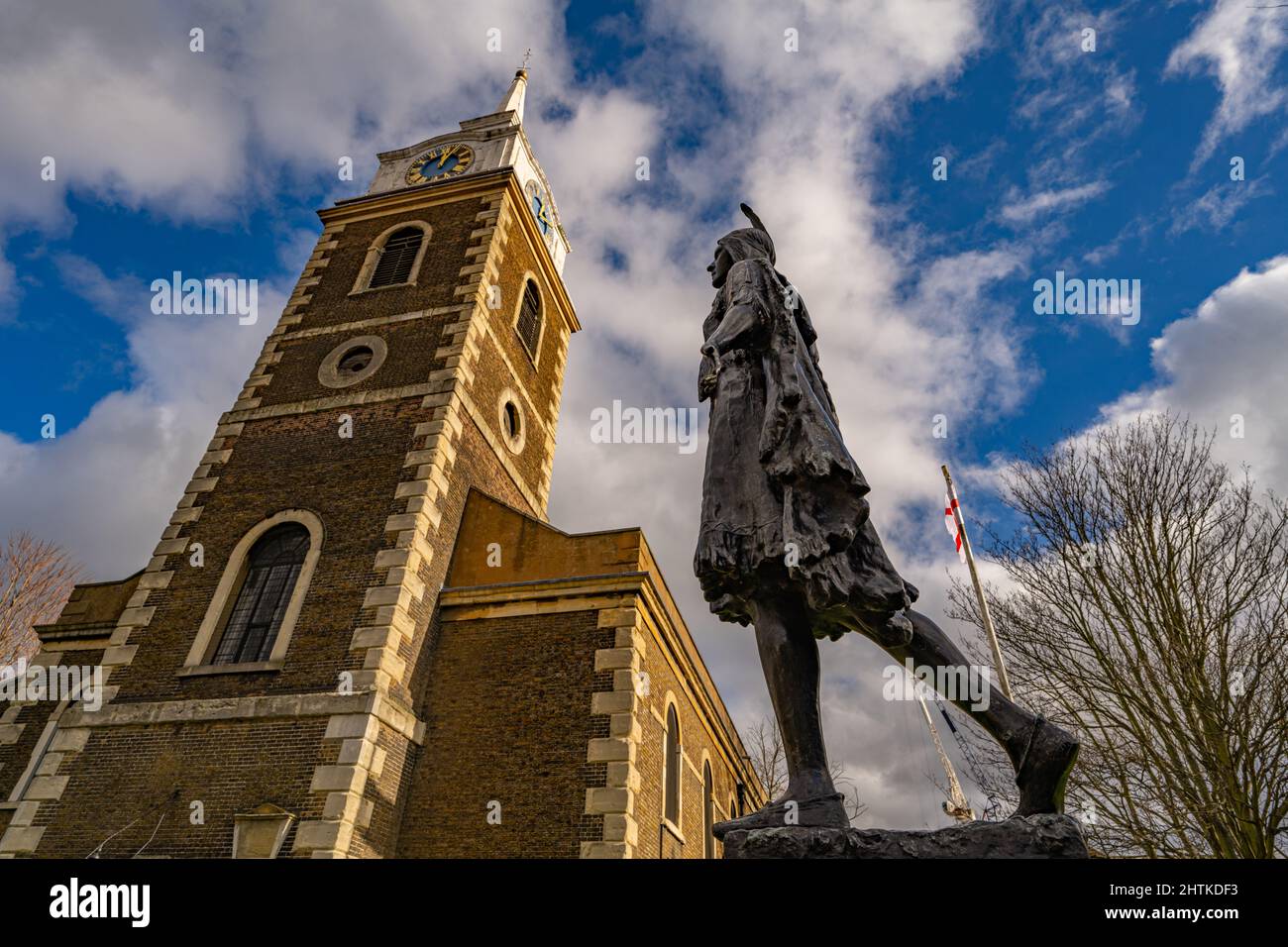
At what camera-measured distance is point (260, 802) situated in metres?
9.62

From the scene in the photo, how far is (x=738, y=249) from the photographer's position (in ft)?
15.8

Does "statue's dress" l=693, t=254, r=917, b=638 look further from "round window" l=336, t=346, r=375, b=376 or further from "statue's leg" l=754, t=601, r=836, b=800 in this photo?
"round window" l=336, t=346, r=375, b=376

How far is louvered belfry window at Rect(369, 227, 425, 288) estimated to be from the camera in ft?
57.8

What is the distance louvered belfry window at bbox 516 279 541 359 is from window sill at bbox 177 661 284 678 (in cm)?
1019

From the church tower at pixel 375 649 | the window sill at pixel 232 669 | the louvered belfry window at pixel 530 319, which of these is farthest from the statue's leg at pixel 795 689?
the louvered belfry window at pixel 530 319

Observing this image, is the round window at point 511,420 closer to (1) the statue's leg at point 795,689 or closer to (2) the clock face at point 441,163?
(2) the clock face at point 441,163

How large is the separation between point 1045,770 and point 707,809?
14439 millimetres

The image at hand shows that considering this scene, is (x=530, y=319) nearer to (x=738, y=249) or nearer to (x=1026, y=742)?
(x=738, y=249)

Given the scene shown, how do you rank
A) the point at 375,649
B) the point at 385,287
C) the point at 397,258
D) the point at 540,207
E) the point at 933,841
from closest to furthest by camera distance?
1. the point at 933,841
2. the point at 375,649
3. the point at 385,287
4. the point at 397,258
5. the point at 540,207

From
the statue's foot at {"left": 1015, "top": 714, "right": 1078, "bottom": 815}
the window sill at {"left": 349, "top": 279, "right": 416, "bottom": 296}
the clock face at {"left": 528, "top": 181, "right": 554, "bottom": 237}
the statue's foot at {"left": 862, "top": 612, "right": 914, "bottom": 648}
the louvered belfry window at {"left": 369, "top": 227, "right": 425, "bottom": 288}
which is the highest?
the clock face at {"left": 528, "top": 181, "right": 554, "bottom": 237}

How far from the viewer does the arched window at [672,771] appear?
1265cm

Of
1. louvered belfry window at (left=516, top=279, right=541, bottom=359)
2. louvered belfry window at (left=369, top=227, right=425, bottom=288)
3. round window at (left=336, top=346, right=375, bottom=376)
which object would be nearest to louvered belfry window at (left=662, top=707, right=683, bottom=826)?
round window at (left=336, top=346, right=375, bottom=376)

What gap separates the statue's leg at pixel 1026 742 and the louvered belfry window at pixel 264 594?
1092cm

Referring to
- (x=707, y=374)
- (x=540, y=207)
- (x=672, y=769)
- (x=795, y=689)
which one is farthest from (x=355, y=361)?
(x=795, y=689)
